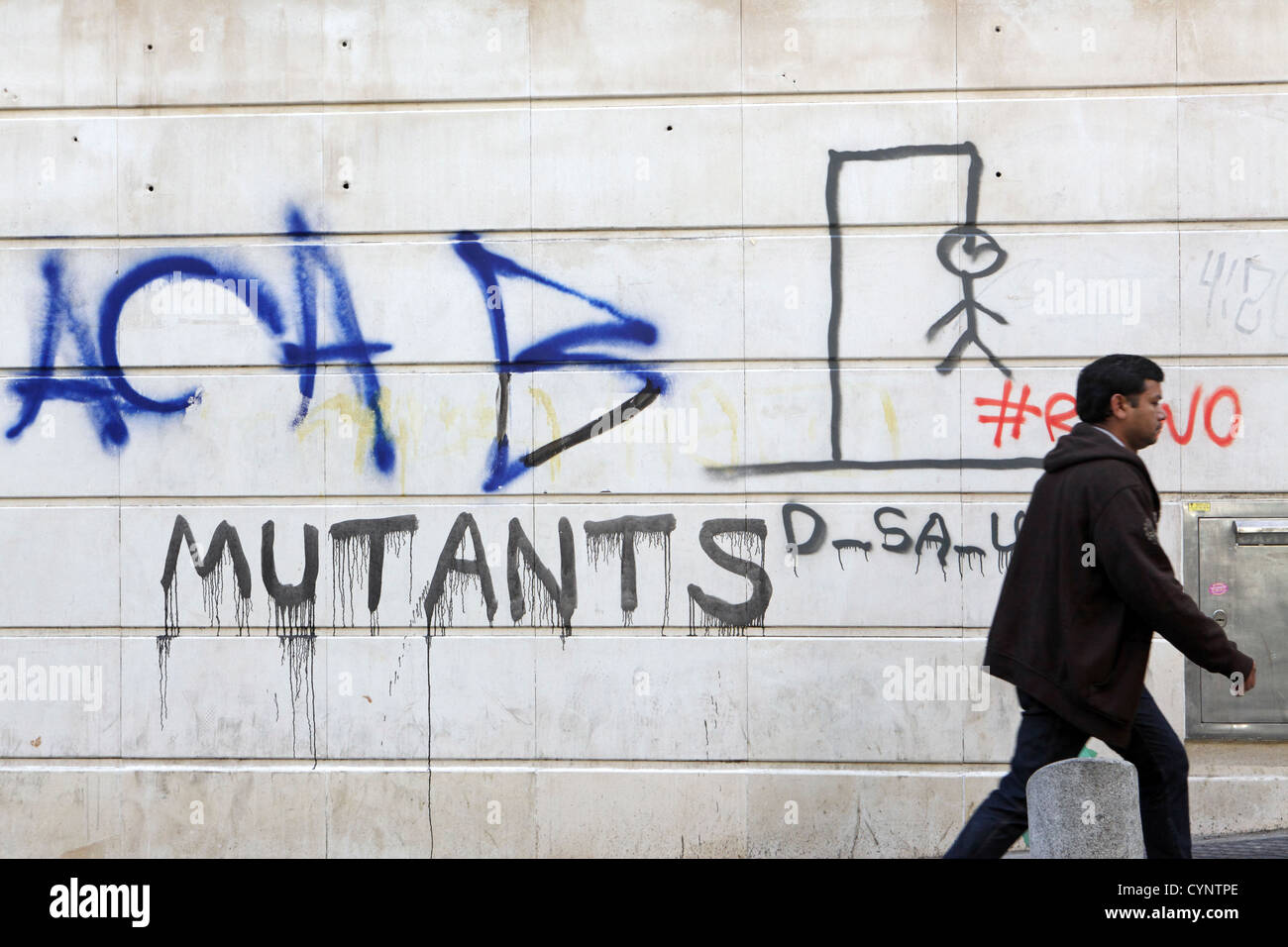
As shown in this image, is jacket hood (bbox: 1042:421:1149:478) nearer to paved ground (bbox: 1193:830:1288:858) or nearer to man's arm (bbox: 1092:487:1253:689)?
man's arm (bbox: 1092:487:1253:689)

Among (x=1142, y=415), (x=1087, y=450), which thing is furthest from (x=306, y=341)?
(x=1142, y=415)

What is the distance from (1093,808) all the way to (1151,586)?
0.62 metres

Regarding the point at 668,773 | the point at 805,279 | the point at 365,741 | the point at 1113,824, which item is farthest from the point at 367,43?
the point at 1113,824

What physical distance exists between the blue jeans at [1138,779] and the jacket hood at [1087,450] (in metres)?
0.67

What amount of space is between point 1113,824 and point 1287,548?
217cm

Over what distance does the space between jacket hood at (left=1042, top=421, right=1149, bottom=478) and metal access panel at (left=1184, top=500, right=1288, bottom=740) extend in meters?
1.48

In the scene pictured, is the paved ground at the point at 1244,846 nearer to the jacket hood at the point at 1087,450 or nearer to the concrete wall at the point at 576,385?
the concrete wall at the point at 576,385

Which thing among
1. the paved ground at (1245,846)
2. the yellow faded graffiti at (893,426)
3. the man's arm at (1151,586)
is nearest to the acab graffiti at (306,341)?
the yellow faded graffiti at (893,426)

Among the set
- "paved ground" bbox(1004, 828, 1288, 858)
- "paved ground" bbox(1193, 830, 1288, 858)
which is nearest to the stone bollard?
"paved ground" bbox(1004, 828, 1288, 858)

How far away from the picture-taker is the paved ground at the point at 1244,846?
15.7 ft

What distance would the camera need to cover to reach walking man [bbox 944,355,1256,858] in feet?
11.9

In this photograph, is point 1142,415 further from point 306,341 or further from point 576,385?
point 306,341

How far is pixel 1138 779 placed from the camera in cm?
377

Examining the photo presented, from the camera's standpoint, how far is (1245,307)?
5074 mm
